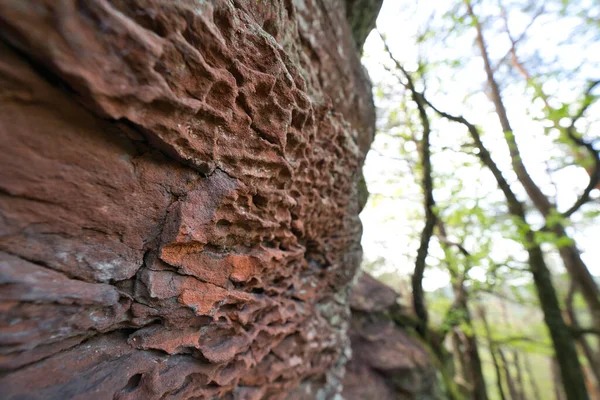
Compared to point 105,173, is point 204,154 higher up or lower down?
higher up

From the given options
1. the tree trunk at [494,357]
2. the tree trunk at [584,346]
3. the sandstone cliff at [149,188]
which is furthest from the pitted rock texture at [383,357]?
the tree trunk at [584,346]

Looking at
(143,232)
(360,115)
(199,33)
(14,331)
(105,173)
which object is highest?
(360,115)

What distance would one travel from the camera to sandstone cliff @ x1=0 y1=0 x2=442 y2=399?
82cm

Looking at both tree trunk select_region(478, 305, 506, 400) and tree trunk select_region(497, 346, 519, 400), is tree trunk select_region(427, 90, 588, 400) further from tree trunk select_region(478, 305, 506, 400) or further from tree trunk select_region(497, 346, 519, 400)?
tree trunk select_region(497, 346, 519, 400)

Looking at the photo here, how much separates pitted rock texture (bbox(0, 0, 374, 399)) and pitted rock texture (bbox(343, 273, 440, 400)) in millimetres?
2248

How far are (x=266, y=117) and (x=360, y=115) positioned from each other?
5.33 feet

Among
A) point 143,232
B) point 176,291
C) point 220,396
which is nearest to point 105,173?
point 143,232

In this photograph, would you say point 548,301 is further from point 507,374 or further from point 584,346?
point 507,374

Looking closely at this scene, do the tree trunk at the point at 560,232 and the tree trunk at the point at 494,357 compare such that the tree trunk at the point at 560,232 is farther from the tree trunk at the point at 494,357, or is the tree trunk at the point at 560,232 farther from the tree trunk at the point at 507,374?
the tree trunk at the point at 507,374

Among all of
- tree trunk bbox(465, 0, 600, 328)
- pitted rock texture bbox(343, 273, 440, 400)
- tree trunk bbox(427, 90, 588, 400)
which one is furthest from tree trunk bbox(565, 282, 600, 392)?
pitted rock texture bbox(343, 273, 440, 400)

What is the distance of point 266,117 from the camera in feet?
4.89

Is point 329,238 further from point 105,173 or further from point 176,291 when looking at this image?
point 105,173

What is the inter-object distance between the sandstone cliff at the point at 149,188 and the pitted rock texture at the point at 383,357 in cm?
217

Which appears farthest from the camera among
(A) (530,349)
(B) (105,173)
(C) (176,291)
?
(A) (530,349)
